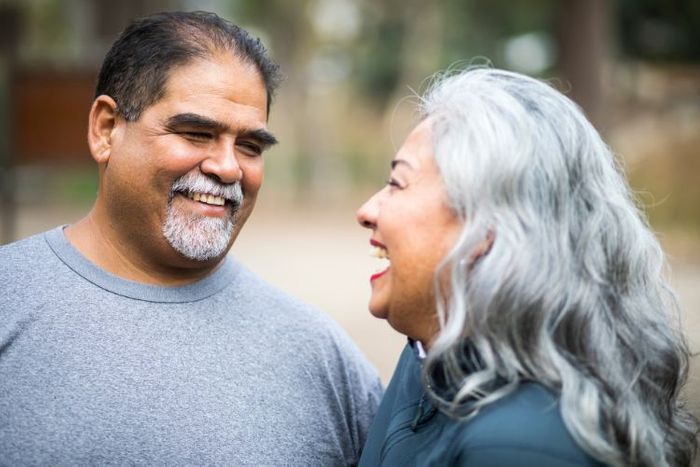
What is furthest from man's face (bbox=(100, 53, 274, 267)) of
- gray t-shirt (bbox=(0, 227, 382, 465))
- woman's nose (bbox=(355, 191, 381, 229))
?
woman's nose (bbox=(355, 191, 381, 229))

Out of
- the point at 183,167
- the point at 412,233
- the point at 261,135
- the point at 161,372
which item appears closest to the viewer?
the point at 412,233

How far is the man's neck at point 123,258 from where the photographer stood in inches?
96.7

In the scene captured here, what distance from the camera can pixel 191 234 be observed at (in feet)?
7.95

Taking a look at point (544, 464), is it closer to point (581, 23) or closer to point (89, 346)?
point (89, 346)

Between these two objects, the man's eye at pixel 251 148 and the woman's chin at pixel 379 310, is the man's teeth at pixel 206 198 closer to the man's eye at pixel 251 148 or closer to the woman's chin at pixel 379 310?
the man's eye at pixel 251 148

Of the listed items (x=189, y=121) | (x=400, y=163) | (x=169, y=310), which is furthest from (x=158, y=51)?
(x=400, y=163)

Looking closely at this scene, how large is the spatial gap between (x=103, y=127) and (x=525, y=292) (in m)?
1.40

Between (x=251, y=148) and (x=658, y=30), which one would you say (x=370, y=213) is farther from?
(x=658, y=30)

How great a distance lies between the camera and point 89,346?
2277mm

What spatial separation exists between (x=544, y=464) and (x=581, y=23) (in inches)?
440

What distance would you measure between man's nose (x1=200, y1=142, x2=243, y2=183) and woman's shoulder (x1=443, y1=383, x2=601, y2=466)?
106 centimetres

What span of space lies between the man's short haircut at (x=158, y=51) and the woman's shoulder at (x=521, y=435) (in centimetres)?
132

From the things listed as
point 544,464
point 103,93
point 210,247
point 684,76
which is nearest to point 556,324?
point 544,464

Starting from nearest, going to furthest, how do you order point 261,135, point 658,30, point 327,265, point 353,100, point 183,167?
point 183,167, point 261,135, point 327,265, point 658,30, point 353,100
